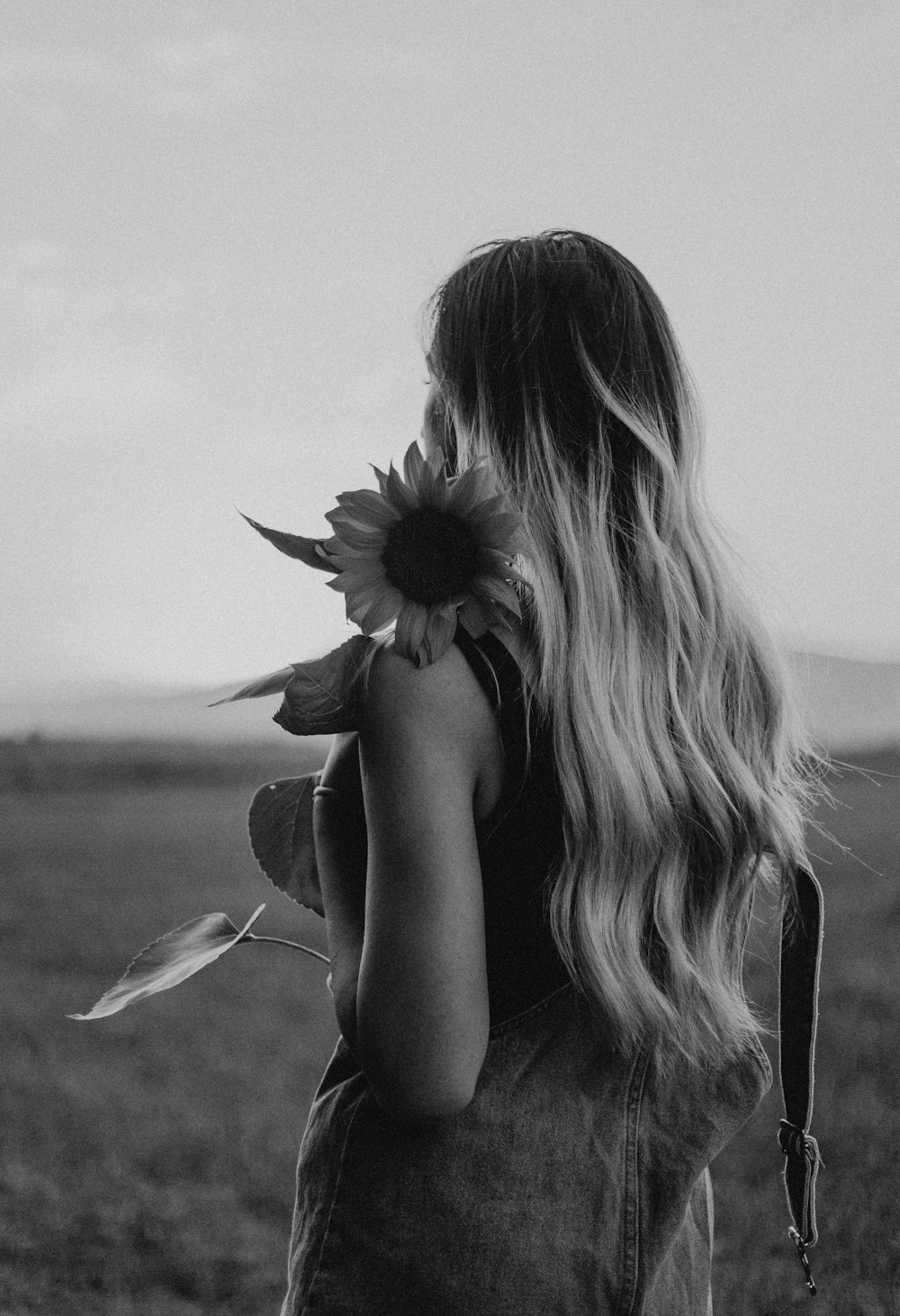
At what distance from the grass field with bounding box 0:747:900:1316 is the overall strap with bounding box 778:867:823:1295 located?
55 cm

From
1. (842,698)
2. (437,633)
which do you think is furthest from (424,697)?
(842,698)

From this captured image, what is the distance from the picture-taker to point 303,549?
669 mm

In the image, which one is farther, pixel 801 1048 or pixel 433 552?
pixel 801 1048

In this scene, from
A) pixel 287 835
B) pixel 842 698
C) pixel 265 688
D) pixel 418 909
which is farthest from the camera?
pixel 842 698

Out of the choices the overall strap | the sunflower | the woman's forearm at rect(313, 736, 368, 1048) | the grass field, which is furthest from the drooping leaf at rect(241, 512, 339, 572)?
the grass field

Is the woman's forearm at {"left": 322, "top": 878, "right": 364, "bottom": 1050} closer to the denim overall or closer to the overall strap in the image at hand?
the denim overall

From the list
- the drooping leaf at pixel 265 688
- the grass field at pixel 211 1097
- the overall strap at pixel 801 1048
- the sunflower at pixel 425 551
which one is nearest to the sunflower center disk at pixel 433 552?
the sunflower at pixel 425 551

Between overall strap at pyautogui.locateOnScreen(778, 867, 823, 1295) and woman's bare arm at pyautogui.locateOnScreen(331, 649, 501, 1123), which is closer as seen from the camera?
woman's bare arm at pyautogui.locateOnScreen(331, 649, 501, 1123)

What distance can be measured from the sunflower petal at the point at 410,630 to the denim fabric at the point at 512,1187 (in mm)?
246

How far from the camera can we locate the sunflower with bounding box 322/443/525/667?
657mm

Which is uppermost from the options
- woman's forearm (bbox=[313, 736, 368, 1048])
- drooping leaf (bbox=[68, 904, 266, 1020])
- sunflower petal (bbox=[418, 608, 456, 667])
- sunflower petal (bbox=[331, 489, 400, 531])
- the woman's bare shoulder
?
sunflower petal (bbox=[331, 489, 400, 531])

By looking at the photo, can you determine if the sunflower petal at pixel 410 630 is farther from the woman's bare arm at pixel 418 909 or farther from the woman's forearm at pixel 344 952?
the woman's forearm at pixel 344 952

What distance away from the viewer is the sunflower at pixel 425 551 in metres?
0.66

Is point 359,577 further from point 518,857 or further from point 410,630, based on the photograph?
point 518,857
